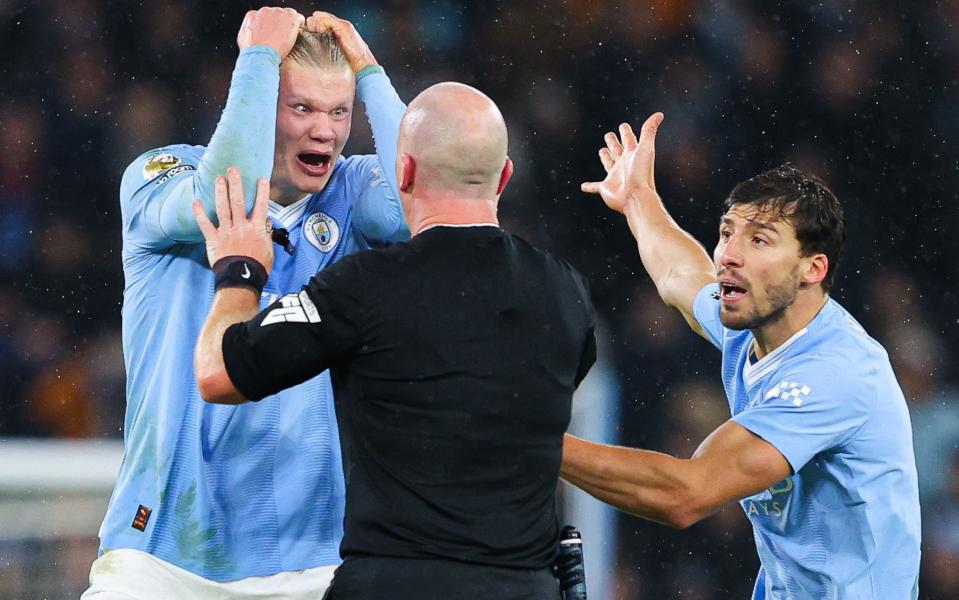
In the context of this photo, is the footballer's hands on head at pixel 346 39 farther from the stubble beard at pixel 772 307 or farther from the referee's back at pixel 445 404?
the stubble beard at pixel 772 307

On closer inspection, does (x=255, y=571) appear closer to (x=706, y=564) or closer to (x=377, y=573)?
(x=377, y=573)

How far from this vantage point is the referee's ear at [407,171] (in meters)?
2.15

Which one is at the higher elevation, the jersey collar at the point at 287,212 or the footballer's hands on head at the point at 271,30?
the footballer's hands on head at the point at 271,30

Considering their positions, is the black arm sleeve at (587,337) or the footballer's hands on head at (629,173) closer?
the black arm sleeve at (587,337)

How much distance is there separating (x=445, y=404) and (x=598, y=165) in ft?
12.3

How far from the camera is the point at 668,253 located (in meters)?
3.77

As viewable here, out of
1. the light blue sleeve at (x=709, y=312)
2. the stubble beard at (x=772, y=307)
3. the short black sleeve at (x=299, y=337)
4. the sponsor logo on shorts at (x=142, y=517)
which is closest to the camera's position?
the short black sleeve at (x=299, y=337)

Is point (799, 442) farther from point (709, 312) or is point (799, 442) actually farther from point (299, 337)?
point (299, 337)

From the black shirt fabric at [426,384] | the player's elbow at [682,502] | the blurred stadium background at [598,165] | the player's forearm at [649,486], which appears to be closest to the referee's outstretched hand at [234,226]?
the black shirt fabric at [426,384]

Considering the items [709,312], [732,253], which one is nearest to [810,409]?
[732,253]

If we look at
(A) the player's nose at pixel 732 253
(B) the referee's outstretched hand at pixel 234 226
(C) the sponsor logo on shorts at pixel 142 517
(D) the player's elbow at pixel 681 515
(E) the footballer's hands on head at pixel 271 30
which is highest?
(E) the footballer's hands on head at pixel 271 30

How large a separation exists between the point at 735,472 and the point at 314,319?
1283 millimetres

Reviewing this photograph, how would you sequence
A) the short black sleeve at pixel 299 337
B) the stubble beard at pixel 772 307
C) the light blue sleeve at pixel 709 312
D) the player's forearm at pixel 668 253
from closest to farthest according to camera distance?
1. the short black sleeve at pixel 299 337
2. the stubble beard at pixel 772 307
3. the light blue sleeve at pixel 709 312
4. the player's forearm at pixel 668 253

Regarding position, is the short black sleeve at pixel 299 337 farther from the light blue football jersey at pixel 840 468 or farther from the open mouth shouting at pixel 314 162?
the light blue football jersey at pixel 840 468
